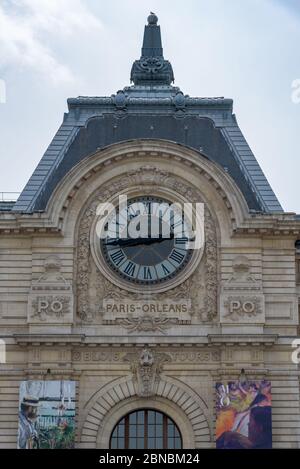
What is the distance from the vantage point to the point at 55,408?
154 feet

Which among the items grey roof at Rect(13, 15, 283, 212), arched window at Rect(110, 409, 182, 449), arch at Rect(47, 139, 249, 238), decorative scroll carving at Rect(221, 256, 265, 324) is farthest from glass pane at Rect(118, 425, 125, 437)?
grey roof at Rect(13, 15, 283, 212)

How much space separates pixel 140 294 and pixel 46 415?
6271 millimetres

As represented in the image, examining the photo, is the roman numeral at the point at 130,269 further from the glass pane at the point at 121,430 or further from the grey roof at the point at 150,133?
the glass pane at the point at 121,430

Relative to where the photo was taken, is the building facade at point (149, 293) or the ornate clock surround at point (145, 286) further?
the ornate clock surround at point (145, 286)

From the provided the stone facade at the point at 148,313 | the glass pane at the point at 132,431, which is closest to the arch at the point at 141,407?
the stone facade at the point at 148,313

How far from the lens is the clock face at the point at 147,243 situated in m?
49.7

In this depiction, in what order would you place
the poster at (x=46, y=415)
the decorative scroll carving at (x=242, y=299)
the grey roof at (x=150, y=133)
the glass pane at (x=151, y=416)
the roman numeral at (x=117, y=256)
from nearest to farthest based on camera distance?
1. the poster at (x=46, y=415)
2. the glass pane at (x=151, y=416)
3. the decorative scroll carving at (x=242, y=299)
4. the roman numeral at (x=117, y=256)
5. the grey roof at (x=150, y=133)

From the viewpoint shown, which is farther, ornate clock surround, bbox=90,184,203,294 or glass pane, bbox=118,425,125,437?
ornate clock surround, bbox=90,184,203,294

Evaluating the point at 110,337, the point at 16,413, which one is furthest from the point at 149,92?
the point at 16,413

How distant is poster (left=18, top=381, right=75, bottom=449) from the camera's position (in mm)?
46438

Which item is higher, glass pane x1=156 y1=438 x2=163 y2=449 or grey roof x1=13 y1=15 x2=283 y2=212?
grey roof x1=13 y1=15 x2=283 y2=212

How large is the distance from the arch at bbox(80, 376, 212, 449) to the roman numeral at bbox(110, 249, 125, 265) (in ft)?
16.3

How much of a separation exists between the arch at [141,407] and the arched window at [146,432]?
29 centimetres

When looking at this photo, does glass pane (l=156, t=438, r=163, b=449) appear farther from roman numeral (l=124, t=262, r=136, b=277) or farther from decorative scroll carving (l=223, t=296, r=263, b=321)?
roman numeral (l=124, t=262, r=136, b=277)
